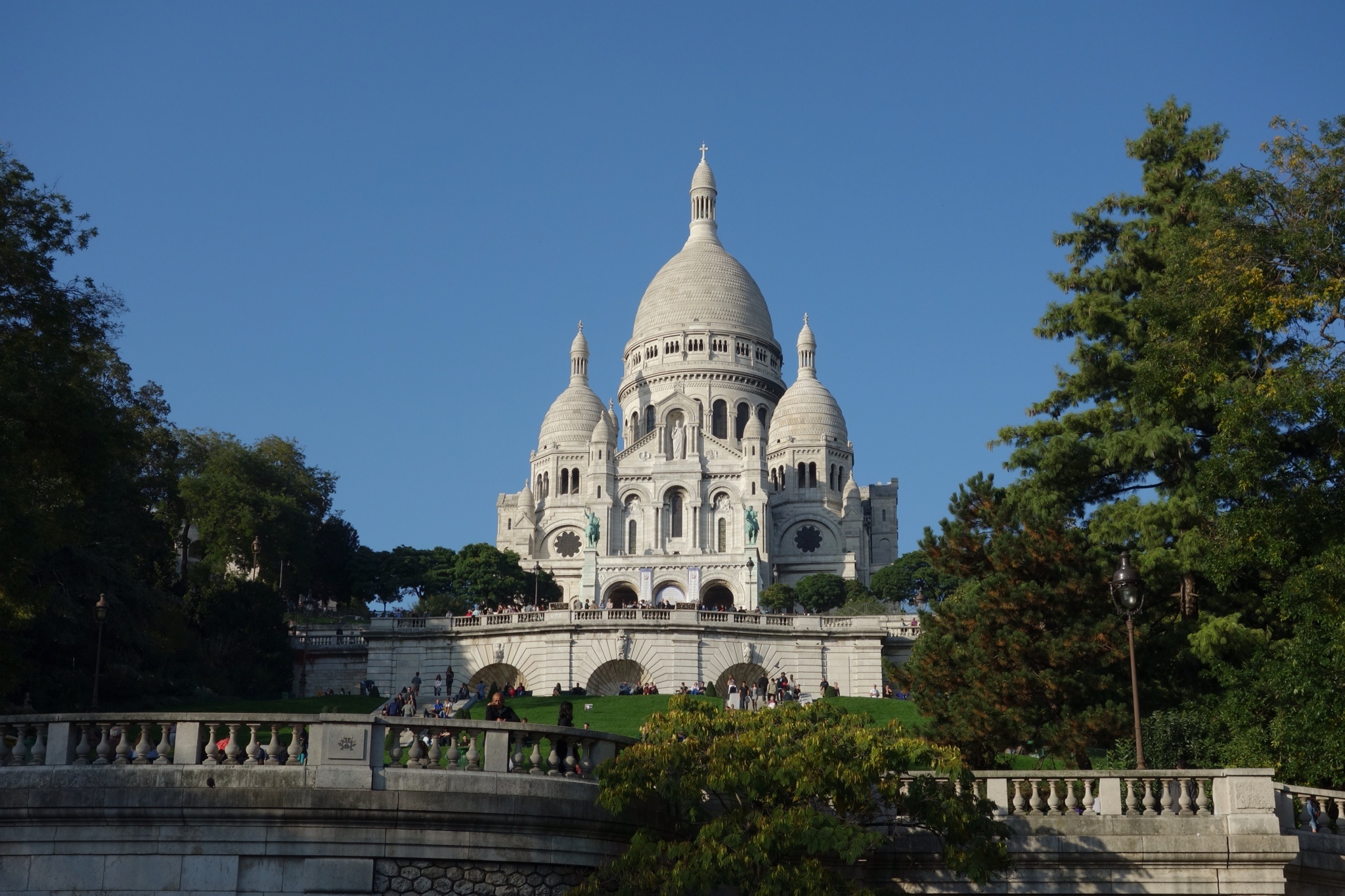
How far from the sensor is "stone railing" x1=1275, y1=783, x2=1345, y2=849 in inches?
682

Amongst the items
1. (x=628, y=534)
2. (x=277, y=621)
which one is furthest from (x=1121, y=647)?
(x=628, y=534)

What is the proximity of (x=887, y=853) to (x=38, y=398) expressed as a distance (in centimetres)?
1424

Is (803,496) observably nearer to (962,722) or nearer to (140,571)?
(140,571)

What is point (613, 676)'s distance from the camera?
5609cm

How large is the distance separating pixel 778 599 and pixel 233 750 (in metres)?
75.8

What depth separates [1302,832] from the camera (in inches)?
681

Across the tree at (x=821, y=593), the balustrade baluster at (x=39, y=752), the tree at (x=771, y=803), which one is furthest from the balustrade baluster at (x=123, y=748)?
the tree at (x=821, y=593)

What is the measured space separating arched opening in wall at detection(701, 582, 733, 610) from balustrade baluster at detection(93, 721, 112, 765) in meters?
84.2

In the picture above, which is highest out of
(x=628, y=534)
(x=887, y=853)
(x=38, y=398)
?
(x=628, y=534)

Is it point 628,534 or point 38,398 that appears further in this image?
point 628,534

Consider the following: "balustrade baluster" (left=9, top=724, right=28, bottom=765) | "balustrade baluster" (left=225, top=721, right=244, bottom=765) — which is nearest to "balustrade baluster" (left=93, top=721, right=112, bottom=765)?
"balustrade baluster" (left=9, top=724, right=28, bottom=765)

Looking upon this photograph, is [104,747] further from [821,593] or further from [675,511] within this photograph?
[675,511]

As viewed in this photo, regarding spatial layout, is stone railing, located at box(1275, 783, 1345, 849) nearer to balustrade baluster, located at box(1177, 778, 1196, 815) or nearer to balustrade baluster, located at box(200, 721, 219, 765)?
balustrade baluster, located at box(1177, 778, 1196, 815)

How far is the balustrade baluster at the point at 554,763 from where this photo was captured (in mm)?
15867
